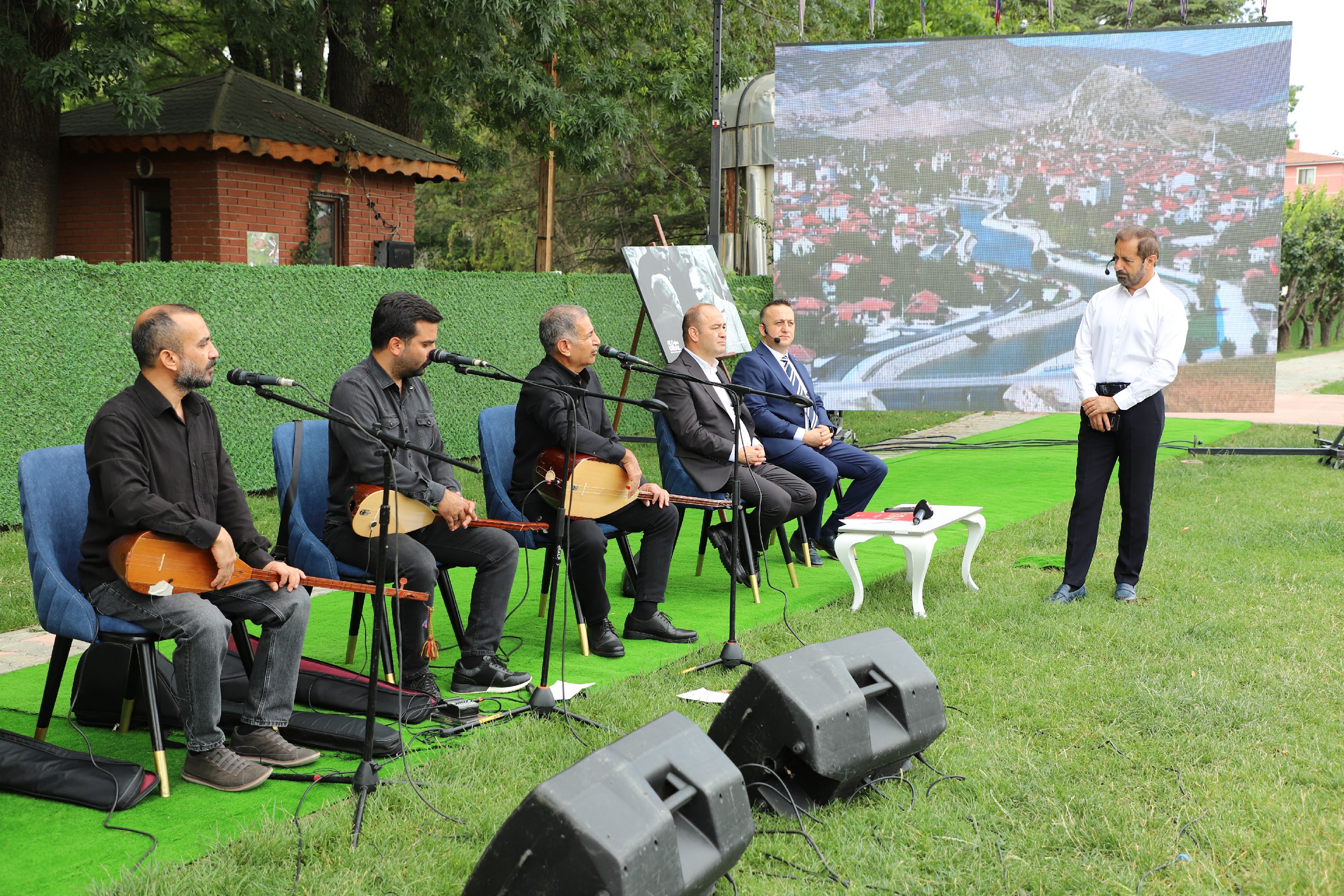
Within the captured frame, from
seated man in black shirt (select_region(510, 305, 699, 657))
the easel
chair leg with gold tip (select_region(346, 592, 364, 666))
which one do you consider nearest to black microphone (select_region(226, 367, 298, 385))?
seated man in black shirt (select_region(510, 305, 699, 657))

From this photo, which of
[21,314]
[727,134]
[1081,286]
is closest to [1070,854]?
[21,314]

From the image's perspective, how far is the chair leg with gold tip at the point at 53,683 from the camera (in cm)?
388

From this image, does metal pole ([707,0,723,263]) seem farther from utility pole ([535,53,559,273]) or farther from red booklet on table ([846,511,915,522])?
red booklet on table ([846,511,915,522])

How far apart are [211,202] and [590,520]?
9.27 m

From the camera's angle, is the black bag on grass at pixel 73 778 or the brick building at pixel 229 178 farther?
the brick building at pixel 229 178

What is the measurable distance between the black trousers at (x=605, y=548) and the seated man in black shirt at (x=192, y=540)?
1.44 m

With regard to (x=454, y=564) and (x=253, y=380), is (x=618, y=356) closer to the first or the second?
(x=454, y=564)

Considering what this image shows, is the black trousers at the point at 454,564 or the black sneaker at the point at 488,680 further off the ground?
the black trousers at the point at 454,564

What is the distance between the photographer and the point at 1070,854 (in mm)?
3246

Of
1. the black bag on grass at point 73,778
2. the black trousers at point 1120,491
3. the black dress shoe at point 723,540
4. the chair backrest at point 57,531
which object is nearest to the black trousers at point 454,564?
the chair backrest at point 57,531

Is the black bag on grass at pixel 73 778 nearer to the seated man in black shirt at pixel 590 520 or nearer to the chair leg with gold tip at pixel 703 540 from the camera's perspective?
the seated man in black shirt at pixel 590 520

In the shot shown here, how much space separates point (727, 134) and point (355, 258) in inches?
264

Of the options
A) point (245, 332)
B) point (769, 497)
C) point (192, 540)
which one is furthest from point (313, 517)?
point (245, 332)

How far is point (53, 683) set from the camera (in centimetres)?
392
